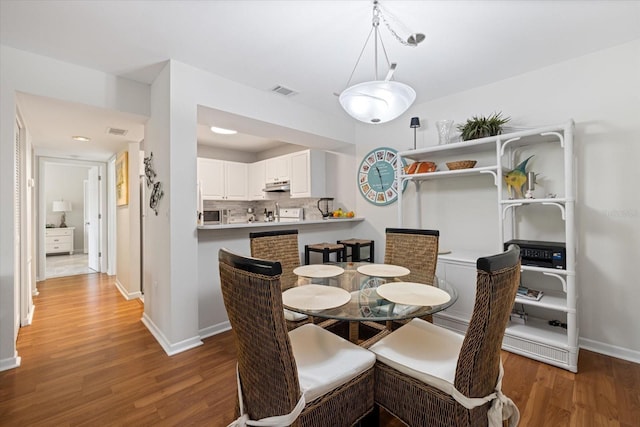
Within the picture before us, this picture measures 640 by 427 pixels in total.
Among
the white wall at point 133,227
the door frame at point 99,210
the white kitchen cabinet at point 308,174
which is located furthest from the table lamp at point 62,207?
the white kitchen cabinet at point 308,174

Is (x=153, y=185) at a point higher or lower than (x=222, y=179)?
lower

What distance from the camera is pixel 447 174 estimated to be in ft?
9.68

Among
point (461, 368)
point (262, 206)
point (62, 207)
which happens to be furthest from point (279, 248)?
point (62, 207)

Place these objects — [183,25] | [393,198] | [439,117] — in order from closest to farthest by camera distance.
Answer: [183,25], [439,117], [393,198]

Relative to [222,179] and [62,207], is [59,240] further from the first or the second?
[222,179]

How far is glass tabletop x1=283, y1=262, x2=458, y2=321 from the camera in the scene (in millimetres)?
1410

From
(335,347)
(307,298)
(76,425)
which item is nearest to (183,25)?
(307,298)

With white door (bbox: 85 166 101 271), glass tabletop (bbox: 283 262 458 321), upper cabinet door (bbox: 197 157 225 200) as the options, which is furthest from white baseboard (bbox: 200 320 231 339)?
white door (bbox: 85 166 101 271)

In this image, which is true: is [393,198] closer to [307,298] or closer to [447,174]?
[447,174]

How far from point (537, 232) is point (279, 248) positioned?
2.42m

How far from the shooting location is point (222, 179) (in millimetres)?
5109

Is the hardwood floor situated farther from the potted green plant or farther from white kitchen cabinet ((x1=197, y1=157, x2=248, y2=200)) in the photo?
white kitchen cabinet ((x1=197, y1=157, x2=248, y2=200))

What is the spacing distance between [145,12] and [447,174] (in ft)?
9.30

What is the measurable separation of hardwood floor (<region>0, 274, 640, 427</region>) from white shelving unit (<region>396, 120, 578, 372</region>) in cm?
18
